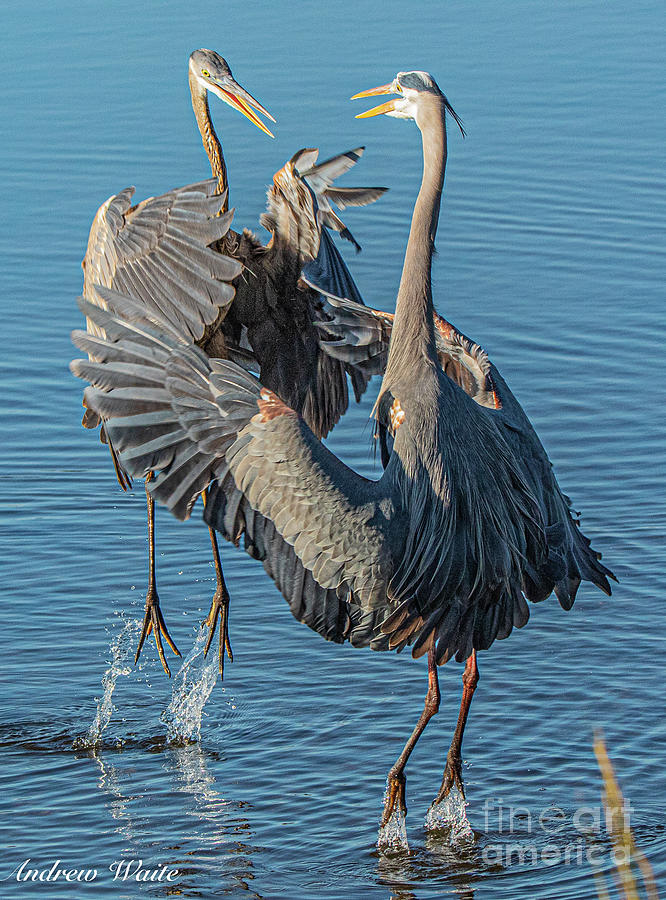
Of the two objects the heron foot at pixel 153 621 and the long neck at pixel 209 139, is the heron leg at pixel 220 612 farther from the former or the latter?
the long neck at pixel 209 139

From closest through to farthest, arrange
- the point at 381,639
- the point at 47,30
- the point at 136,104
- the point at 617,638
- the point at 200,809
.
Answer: the point at 381,639, the point at 200,809, the point at 617,638, the point at 136,104, the point at 47,30

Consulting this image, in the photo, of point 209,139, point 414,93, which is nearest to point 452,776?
point 414,93

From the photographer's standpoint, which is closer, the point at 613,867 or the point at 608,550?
the point at 613,867

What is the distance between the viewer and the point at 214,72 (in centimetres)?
870

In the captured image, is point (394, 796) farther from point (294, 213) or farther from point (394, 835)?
point (294, 213)

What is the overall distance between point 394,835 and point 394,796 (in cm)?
17

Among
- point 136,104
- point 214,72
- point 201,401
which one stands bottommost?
point 201,401

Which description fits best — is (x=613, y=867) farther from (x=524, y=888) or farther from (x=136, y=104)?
(x=136, y=104)

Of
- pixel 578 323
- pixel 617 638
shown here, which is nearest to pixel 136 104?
pixel 578 323

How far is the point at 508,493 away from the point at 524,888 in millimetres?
1711

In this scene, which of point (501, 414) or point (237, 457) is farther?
point (501, 414)

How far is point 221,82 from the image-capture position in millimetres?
8680

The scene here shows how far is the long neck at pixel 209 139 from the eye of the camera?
8.52m

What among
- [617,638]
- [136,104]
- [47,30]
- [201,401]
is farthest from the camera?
[47,30]
